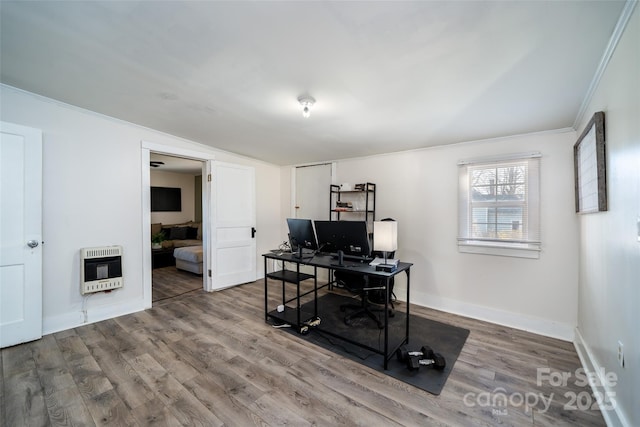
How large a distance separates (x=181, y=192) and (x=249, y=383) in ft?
22.7

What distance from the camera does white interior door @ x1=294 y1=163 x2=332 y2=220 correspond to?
4.70 metres

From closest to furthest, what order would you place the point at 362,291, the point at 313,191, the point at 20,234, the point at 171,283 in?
1. the point at 20,234
2. the point at 362,291
3. the point at 171,283
4. the point at 313,191

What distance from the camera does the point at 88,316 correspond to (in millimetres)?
2902

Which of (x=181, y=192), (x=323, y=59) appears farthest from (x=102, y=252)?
(x=181, y=192)

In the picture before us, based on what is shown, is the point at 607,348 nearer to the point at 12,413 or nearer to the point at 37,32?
the point at 12,413

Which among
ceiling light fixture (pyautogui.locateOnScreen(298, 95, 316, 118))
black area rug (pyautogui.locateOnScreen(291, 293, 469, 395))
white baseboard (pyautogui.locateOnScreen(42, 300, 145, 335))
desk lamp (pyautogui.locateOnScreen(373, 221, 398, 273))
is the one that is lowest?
black area rug (pyautogui.locateOnScreen(291, 293, 469, 395))

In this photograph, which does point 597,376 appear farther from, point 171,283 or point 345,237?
point 171,283

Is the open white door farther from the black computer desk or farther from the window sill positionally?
the window sill

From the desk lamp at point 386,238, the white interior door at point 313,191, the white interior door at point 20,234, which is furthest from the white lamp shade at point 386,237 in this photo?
the white interior door at point 20,234

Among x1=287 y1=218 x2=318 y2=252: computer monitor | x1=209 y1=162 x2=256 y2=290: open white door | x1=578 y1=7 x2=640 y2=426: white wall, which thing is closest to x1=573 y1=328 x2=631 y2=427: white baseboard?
x1=578 y1=7 x2=640 y2=426: white wall

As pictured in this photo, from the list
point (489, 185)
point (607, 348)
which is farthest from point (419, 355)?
→ point (489, 185)

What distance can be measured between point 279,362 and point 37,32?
294 cm

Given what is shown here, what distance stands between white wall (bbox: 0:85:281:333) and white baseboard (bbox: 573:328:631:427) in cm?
448

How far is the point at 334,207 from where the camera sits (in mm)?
4539
